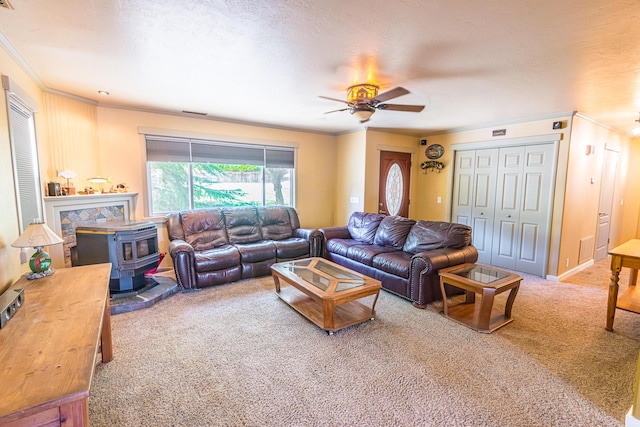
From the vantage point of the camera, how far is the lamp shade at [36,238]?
197 centimetres

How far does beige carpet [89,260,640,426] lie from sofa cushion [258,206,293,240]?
6.01 feet

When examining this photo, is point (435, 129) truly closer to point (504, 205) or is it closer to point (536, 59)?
point (504, 205)

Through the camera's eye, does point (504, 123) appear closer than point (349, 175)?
Yes

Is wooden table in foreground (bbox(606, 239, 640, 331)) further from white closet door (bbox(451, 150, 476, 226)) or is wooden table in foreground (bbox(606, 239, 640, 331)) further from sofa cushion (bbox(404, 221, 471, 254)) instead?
white closet door (bbox(451, 150, 476, 226))

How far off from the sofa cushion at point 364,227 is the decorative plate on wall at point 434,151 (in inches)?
82.5

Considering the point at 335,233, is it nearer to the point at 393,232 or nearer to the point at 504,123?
the point at 393,232

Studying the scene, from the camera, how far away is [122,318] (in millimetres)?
3004

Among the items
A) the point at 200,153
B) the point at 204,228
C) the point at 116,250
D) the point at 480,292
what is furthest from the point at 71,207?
the point at 480,292

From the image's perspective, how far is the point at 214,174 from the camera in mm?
5035

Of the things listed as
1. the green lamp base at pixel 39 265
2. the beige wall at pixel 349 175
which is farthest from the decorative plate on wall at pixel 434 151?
the green lamp base at pixel 39 265

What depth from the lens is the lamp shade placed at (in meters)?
1.97

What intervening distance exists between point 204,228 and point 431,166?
4.55 m

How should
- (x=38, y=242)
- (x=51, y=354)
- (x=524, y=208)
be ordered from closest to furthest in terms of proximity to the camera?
(x=51, y=354), (x=38, y=242), (x=524, y=208)

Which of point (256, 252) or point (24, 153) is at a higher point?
point (24, 153)
